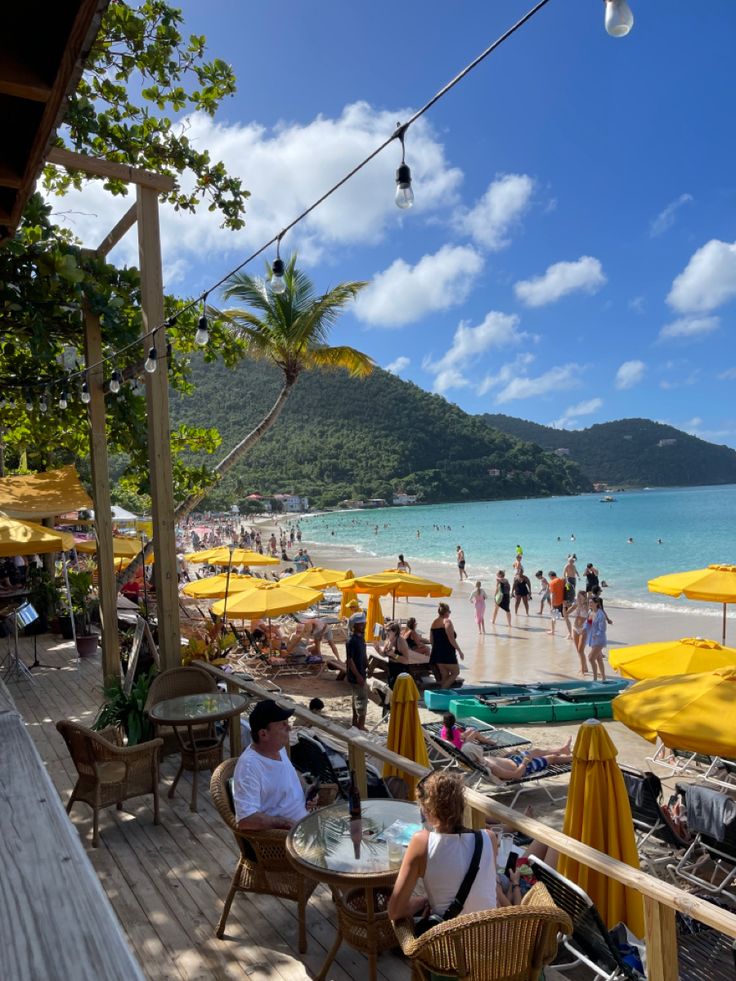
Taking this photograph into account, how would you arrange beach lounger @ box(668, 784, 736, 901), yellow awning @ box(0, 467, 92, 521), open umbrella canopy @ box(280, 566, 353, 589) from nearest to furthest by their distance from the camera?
beach lounger @ box(668, 784, 736, 901) < yellow awning @ box(0, 467, 92, 521) < open umbrella canopy @ box(280, 566, 353, 589)

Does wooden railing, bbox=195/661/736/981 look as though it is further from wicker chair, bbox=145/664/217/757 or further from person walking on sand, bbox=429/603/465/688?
person walking on sand, bbox=429/603/465/688

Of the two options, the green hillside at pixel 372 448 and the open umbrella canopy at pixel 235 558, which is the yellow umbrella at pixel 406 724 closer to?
the open umbrella canopy at pixel 235 558

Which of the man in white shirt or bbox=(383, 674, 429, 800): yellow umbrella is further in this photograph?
bbox=(383, 674, 429, 800): yellow umbrella

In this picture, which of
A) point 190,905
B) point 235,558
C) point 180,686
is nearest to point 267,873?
point 190,905

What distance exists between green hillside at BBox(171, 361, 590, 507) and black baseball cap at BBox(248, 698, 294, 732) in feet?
323

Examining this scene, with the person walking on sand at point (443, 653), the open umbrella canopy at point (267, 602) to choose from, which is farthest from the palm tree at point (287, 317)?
the person walking on sand at point (443, 653)

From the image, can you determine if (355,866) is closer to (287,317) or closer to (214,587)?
(287,317)

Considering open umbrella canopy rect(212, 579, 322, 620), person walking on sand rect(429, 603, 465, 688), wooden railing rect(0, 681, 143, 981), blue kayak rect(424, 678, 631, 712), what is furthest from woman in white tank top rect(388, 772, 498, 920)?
open umbrella canopy rect(212, 579, 322, 620)

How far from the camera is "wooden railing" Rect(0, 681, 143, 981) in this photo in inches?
28.3

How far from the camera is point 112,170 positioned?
5.68m

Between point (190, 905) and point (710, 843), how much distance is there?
4.11 m

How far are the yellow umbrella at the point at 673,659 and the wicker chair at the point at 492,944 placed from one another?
557 cm

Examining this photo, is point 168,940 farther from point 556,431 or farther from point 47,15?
point 556,431

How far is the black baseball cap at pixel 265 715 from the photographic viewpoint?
3479mm
